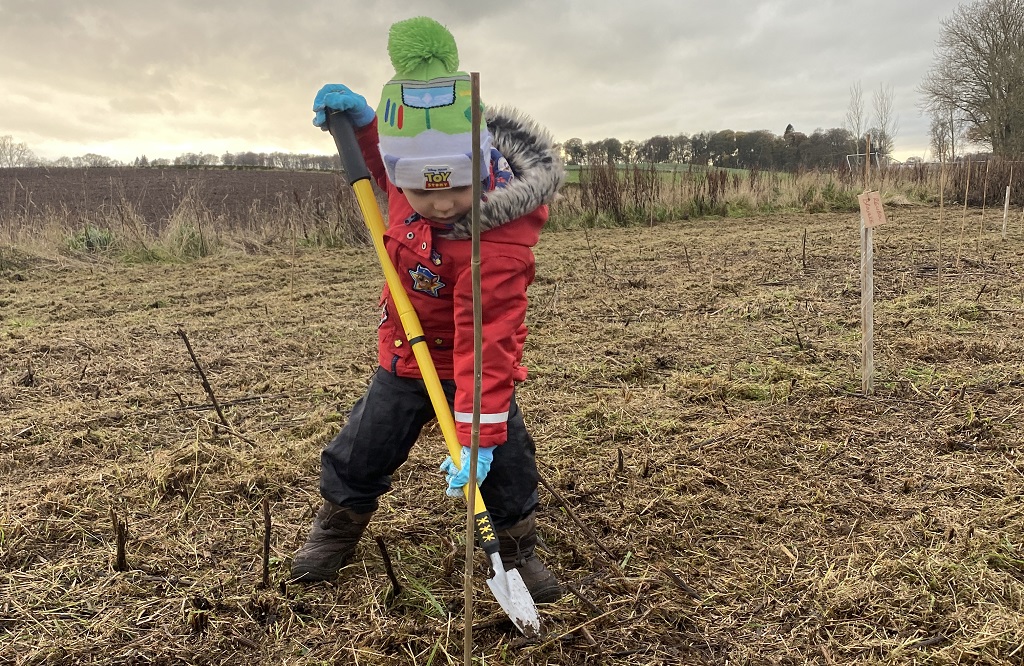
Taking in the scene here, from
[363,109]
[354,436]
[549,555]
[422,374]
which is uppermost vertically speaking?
[363,109]

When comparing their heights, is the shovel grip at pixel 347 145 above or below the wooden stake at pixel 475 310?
above

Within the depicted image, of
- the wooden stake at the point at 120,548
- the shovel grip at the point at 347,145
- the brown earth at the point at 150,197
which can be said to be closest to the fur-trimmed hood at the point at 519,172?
the shovel grip at the point at 347,145

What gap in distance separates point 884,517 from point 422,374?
1.63 m

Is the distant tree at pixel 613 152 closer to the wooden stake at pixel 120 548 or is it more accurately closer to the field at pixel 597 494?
the field at pixel 597 494

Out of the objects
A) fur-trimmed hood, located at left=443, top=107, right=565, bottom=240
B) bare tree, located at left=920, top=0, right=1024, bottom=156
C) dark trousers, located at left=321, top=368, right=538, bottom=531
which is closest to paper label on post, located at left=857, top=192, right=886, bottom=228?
fur-trimmed hood, located at left=443, top=107, right=565, bottom=240

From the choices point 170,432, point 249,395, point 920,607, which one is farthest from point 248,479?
point 920,607

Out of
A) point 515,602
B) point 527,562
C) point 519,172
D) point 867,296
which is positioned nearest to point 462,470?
point 515,602

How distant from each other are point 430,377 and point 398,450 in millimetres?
319

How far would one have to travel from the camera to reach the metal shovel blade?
151 cm

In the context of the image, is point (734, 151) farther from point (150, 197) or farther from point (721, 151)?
point (150, 197)

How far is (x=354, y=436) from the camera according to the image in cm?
172

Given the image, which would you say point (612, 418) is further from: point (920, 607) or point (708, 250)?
point (708, 250)

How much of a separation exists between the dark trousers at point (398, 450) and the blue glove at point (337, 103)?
731 mm

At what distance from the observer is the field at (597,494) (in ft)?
5.20
